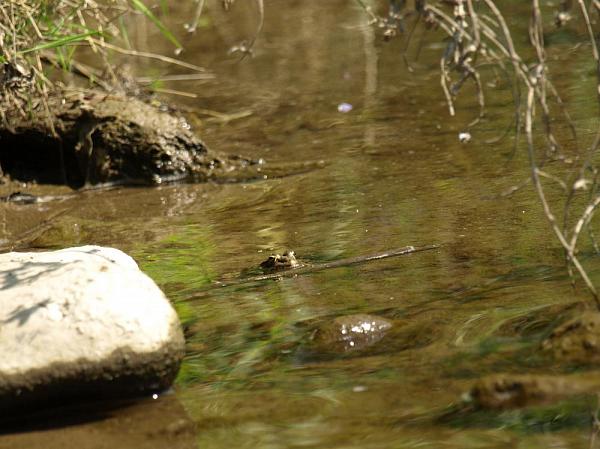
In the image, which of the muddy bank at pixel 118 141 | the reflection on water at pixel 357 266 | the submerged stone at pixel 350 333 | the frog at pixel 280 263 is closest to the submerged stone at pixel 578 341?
the reflection on water at pixel 357 266

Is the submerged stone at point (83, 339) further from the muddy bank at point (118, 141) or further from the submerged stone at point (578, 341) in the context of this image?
the muddy bank at point (118, 141)

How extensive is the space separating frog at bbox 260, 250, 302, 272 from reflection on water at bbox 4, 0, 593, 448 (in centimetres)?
11

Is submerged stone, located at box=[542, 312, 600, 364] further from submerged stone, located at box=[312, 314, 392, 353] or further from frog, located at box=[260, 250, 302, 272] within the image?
frog, located at box=[260, 250, 302, 272]

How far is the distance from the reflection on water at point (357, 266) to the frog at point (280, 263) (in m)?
0.11

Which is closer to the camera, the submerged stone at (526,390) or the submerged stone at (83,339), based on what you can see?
the submerged stone at (526,390)

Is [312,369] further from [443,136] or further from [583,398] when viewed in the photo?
[443,136]

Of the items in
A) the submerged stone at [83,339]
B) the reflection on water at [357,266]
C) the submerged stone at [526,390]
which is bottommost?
the reflection on water at [357,266]

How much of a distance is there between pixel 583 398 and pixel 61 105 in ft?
12.8

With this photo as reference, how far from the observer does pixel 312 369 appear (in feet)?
11.0

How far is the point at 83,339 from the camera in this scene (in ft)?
10.4

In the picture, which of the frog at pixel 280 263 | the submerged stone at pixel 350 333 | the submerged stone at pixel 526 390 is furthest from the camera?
the frog at pixel 280 263

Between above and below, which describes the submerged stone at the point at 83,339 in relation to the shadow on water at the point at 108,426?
above

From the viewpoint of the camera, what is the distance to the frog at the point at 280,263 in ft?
13.9

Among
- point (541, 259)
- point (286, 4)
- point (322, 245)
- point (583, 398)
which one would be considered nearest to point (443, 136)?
point (322, 245)
